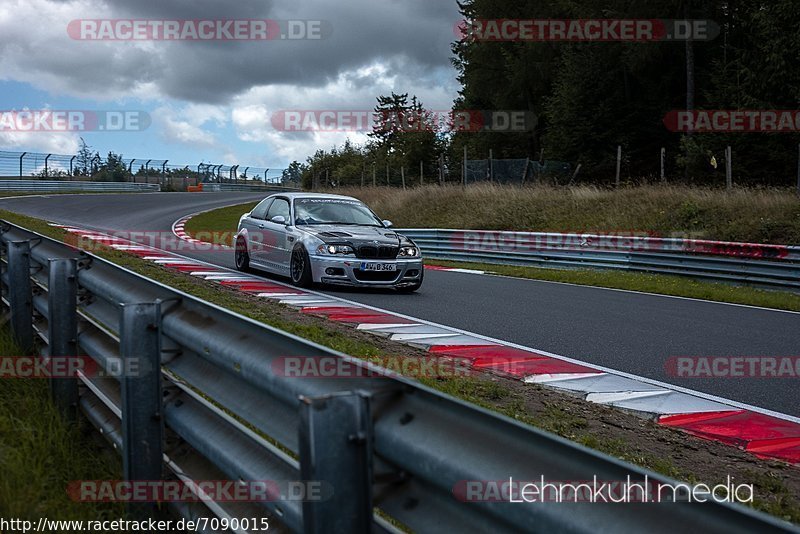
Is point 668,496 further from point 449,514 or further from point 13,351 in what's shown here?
point 13,351

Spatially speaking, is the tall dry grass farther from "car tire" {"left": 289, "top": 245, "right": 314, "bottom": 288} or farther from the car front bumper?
"car tire" {"left": 289, "top": 245, "right": 314, "bottom": 288}

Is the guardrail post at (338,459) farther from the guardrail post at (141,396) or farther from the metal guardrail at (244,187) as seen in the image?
the metal guardrail at (244,187)

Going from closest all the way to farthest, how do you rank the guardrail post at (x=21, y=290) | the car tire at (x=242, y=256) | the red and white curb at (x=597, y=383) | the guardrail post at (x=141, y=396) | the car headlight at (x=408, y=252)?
the guardrail post at (x=141, y=396) < the red and white curb at (x=597, y=383) < the guardrail post at (x=21, y=290) < the car headlight at (x=408, y=252) < the car tire at (x=242, y=256)

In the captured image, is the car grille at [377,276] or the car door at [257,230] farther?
the car door at [257,230]

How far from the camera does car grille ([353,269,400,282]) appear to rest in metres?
11.7

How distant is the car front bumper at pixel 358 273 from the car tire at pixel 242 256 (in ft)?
9.09

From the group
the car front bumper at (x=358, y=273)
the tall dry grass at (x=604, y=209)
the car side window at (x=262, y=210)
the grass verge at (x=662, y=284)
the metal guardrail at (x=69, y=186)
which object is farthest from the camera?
the metal guardrail at (x=69, y=186)

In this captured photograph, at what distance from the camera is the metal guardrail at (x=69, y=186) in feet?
154

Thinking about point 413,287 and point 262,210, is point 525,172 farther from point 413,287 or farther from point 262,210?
point 413,287

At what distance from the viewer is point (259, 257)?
44.8 feet

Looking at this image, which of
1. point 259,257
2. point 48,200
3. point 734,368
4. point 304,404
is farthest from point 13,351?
point 48,200

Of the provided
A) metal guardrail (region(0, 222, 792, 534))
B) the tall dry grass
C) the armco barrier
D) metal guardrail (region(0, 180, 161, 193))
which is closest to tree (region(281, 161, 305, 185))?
the armco barrier

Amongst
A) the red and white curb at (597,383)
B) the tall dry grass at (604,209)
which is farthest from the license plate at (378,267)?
the tall dry grass at (604,209)

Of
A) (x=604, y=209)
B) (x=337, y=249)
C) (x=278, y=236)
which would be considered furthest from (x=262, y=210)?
(x=604, y=209)
